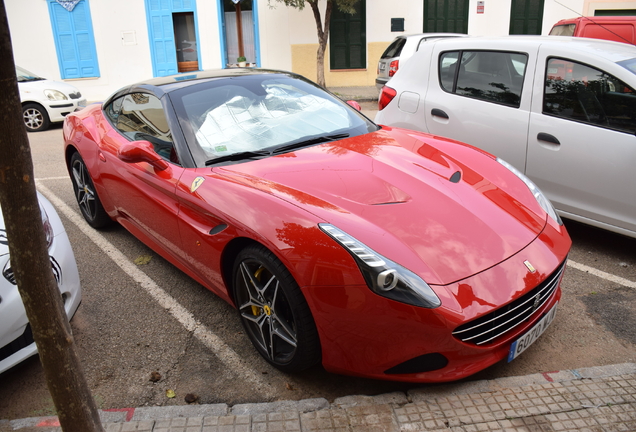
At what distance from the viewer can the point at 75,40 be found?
15.9 meters

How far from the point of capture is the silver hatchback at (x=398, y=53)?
1141 cm

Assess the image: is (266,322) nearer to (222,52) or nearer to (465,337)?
(465,337)

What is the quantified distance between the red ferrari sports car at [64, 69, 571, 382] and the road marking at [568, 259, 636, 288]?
3.52 ft

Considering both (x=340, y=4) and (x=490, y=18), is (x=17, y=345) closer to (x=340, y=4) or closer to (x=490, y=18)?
(x=340, y=4)

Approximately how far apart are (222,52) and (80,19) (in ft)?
14.1

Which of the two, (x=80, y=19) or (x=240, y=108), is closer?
(x=240, y=108)

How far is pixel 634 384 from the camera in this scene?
2.47 m

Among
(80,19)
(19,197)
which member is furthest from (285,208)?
(80,19)

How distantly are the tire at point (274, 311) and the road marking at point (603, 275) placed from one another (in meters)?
2.36

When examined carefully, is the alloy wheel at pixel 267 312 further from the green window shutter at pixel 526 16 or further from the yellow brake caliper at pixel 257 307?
the green window shutter at pixel 526 16

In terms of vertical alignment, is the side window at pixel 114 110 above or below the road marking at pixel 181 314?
above

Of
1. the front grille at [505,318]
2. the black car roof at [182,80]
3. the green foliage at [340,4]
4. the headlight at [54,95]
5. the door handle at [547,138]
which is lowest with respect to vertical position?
the front grille at [505,318]

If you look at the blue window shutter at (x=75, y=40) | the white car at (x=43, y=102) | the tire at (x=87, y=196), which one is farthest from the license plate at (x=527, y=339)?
the blue window shutter at (x=75, y=40)

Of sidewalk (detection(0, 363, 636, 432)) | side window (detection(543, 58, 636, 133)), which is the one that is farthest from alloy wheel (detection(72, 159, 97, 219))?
side window (detection(543, 58, 636, 133))
